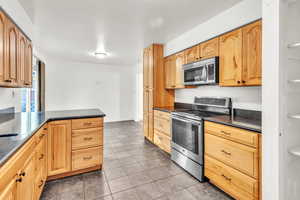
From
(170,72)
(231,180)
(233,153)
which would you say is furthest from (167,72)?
(231,180)

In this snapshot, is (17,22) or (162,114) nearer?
(17,22)

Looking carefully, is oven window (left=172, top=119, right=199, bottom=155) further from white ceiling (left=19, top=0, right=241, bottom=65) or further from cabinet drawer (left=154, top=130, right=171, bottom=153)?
white ceiling (left=19, top=0, right=241, bottom=65)

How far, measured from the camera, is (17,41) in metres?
1.98

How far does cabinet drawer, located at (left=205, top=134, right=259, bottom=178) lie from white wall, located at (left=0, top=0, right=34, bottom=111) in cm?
302

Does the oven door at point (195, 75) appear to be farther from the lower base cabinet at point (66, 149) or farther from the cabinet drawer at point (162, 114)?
the lower base cabinet at point (66, 149)

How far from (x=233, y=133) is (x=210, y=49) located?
54.2 inches

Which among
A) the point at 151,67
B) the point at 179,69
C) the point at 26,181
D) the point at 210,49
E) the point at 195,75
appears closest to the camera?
the point at 26,181

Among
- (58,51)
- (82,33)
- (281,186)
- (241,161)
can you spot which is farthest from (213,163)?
(58,51)

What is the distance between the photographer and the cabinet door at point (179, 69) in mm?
3191

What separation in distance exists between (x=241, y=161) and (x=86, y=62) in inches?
238

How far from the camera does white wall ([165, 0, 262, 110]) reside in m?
2.02

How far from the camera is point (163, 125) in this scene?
3.32 metres

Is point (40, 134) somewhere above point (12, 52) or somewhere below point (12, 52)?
below

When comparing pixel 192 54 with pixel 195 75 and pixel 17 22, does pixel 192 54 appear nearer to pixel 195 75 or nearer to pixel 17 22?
pixel 195 75
